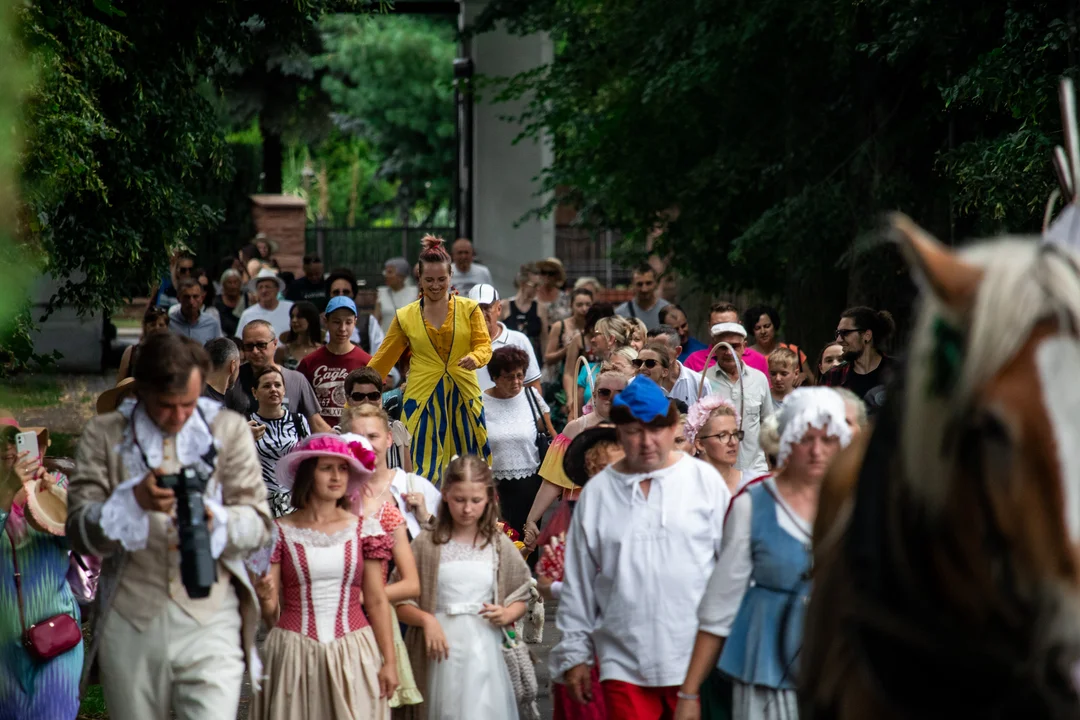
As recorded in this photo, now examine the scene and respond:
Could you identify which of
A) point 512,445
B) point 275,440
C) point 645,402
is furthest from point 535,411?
point 645,402

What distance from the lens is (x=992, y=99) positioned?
39.4 feet

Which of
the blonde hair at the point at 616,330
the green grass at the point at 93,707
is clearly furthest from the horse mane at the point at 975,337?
the blonde hair at the point at 616,330

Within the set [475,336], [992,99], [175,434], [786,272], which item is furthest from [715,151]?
[175,434]

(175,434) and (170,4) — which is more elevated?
(170,4)

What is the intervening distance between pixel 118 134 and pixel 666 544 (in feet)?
22.8

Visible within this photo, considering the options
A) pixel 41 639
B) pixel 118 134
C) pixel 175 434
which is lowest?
pixel 41 639

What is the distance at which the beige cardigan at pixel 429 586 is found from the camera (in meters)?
7.29

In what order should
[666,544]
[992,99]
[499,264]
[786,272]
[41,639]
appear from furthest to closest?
[499,264]
[786,272]
[992,99]
[41,639]
[666,544]

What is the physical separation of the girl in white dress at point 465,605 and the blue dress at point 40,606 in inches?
59.8

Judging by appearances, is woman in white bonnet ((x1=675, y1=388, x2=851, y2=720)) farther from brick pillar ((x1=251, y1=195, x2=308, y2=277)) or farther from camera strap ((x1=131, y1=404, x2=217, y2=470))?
brick pillar ((x1=251, y1=195, x2=308, y2=277))

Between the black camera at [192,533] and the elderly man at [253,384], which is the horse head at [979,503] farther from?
the elderly man at [253,384]

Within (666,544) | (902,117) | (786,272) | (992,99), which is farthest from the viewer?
(786,272)

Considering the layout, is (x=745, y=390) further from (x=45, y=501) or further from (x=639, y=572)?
(x=45, y=501)

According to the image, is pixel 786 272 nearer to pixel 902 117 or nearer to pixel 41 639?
pixel 902 117
